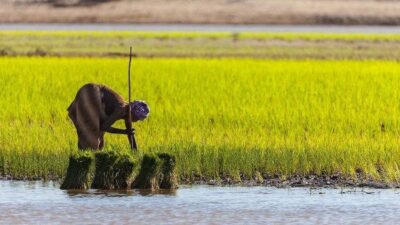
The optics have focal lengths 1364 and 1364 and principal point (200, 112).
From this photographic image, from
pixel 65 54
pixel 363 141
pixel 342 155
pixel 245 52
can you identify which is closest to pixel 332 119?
pixel 363 141

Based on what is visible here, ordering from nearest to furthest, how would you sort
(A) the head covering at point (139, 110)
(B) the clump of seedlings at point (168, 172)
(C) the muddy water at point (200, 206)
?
(C) the muddy water at point (200, 206) < (B) the clump of seedlings at point (168, 172) < (A) the head covering at point (139, 110)

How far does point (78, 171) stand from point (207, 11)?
55.9 metres

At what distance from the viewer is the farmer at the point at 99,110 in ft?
46.1

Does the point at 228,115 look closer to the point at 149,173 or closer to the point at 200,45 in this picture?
the point at 149,173

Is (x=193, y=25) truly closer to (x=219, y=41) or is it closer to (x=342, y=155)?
(x=219, y=41)

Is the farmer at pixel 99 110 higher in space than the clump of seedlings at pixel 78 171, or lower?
higher

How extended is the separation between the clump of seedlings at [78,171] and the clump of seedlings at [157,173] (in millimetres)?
519

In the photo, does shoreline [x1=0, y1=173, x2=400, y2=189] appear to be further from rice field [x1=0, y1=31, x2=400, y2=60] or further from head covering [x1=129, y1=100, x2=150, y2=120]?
rice field [x1=0, y1=31, x2=400, y2=60]

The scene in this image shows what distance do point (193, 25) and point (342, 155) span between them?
50.4m

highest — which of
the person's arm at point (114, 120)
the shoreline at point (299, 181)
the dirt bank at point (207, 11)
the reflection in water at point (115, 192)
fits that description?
the dirt bank at point (207, 11)

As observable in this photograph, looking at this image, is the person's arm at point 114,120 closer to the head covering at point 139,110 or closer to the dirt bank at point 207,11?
the head covering at point 139,110

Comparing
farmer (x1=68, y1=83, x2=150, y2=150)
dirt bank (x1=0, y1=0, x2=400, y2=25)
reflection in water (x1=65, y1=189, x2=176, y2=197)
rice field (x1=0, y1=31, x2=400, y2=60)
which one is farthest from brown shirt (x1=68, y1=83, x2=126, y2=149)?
dirt bank (x1=0, y1=0, x2=400, y2=25)

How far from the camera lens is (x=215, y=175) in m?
14.7

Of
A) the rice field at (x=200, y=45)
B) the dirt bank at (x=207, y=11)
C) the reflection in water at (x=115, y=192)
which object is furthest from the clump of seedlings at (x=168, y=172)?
the dirt bank at (x=207, y=11)
